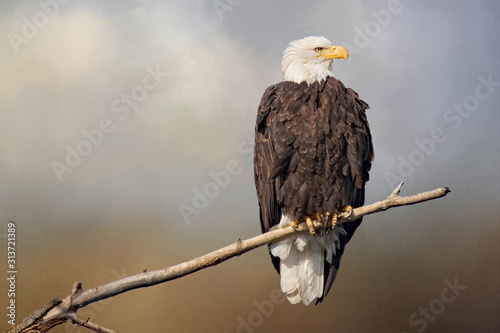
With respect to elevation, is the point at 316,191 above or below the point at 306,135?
below

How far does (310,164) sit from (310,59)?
783mm

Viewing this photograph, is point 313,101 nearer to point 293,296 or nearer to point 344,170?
point 344,170

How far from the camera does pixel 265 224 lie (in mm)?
3473

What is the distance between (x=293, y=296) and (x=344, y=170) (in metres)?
0.91

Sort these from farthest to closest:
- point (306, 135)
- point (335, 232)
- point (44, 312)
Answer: point (335, 232)
point (306, 135)
point (44, 312)

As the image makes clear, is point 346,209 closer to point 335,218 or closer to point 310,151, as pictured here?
point 335,218

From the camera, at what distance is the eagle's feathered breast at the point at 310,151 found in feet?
10.8

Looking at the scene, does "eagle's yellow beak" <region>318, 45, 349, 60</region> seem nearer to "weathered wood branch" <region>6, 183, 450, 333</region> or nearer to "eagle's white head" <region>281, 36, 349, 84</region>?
"eagle's white head" <region>281, 36, 349, 84</region>

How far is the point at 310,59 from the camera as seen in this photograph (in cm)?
367

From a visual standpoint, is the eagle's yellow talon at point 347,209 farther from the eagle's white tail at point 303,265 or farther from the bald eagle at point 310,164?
the eagle's white tail at point 303,265

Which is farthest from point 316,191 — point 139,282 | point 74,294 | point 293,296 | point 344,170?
point 74,294

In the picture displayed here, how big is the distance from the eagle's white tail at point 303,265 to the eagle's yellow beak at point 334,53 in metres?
1.09

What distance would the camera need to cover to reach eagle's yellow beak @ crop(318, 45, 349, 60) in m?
3.63

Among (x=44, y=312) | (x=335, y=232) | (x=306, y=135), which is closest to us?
(x=44, y=312)
